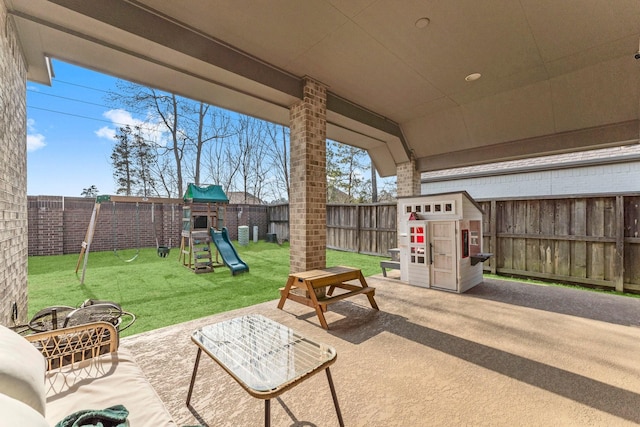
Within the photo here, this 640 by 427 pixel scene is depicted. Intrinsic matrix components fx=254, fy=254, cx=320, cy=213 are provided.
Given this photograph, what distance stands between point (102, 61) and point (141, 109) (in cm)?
1157

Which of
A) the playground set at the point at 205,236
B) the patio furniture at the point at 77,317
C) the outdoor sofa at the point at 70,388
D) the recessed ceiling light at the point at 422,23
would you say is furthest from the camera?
the playground set at the point at 205,236

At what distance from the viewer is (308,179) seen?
4242 mm

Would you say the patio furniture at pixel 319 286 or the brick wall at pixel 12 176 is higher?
the brick wall at pixel 12 176

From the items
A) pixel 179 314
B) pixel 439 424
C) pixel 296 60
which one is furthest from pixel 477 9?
pixel 179 314

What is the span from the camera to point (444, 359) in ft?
8.30

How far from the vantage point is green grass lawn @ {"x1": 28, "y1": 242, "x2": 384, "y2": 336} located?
3.84m

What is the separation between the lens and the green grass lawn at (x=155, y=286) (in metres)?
3.84

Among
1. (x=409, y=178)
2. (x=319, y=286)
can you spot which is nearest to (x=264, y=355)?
(x=319, y=286)

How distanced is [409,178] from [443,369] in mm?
5781

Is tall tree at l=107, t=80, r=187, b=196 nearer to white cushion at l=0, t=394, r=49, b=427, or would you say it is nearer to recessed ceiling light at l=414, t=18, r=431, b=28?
recessed ceiling light at l=414, t=18, r=431, b=28

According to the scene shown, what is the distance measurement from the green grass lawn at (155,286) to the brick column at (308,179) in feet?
3.61

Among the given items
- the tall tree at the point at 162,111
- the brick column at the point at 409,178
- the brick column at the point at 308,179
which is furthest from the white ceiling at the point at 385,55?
the tall tree at the point at 162,111

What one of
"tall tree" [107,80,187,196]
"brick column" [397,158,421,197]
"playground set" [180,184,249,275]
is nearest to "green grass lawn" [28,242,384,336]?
"playground set" [180,184,249,275]

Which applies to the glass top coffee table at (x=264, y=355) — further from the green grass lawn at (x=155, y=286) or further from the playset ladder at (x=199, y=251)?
the playset ladder at (x=199, y=251)
